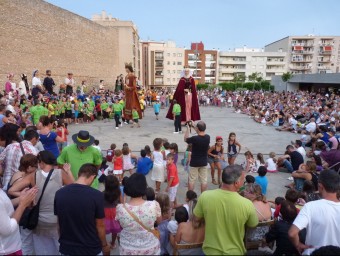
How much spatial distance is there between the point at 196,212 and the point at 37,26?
23.3 metres

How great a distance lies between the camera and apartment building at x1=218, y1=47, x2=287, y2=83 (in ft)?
260

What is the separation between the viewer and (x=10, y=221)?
2.63m

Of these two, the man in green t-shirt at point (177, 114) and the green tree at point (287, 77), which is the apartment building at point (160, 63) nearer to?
the green tree at point (287, 77)

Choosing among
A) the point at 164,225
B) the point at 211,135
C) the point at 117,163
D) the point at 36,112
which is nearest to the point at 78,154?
the point at 164,225

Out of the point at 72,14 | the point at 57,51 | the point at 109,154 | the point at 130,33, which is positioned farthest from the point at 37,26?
the point at 130,33

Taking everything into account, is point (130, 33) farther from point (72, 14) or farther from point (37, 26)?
point (37, 26)

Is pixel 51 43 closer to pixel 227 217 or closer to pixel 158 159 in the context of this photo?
pixel 158 159

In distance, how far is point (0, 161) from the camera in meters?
4.24

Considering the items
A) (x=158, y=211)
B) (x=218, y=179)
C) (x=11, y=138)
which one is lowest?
(x=218, y=179)

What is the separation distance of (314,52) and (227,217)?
85.8 m

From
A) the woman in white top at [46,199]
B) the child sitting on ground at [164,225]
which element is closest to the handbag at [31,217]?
the woman in white top at [46,199]

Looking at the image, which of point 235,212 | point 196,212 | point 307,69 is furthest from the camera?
point 307,69

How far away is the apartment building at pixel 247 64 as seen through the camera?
7931cm

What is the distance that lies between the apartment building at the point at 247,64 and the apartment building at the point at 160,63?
12.0m
